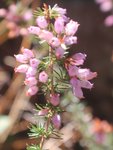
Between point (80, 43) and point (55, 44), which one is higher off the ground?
point (80, 43)

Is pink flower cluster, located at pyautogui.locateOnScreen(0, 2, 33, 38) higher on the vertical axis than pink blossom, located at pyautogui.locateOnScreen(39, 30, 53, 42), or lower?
higher

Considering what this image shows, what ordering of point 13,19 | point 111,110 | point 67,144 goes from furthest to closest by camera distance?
point 111,110, point 67,144, point 13,19

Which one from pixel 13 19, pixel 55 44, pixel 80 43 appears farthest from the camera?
pixel 80 43

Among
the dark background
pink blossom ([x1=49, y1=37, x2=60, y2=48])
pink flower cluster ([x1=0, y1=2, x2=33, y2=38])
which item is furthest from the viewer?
the dark background

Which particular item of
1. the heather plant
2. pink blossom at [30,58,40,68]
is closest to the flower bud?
the heather plant

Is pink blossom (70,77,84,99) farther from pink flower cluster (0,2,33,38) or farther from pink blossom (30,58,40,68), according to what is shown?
pink flower cluster (0,2,33,38)

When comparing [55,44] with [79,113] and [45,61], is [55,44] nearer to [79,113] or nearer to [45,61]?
[45,61]

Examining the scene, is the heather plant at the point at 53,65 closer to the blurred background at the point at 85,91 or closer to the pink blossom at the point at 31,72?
the pink blossom at the point at 31,72

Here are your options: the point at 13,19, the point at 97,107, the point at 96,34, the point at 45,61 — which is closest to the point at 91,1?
the point at 96,34
